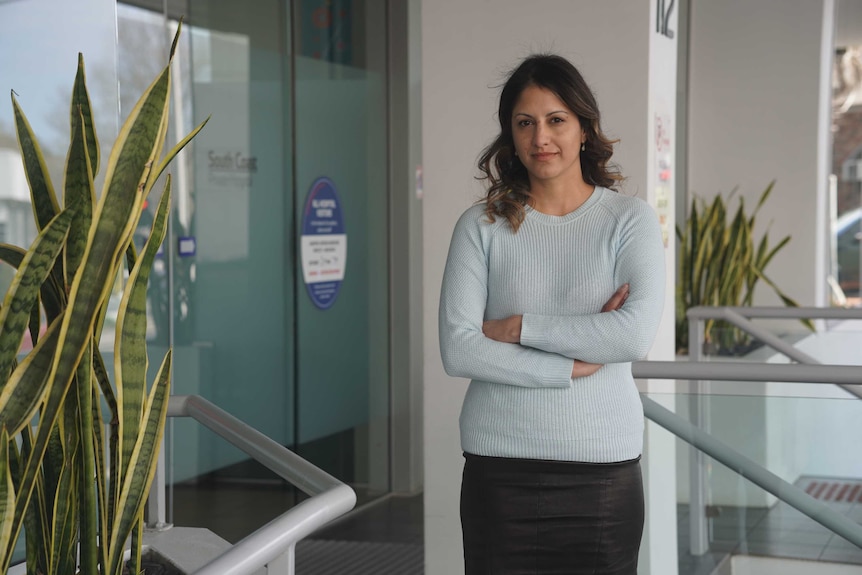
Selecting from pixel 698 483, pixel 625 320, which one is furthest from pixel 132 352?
pixel 698 483

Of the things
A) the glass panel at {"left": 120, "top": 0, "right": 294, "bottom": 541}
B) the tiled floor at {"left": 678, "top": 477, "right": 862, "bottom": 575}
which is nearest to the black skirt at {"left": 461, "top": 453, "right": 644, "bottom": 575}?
the tiled floor at {"left": 678, "top": 477, "right": 862, "bottom": 575}

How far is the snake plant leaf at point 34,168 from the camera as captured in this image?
1622 millimetres

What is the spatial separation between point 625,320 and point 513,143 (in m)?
0.45

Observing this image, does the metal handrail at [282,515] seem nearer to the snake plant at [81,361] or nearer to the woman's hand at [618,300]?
the snake plant at [81,361]

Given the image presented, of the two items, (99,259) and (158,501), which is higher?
(99,259)

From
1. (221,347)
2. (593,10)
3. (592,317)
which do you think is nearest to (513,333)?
(592,317)

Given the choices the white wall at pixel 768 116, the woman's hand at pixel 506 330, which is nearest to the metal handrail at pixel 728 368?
the woman's hand at pixel 506 330

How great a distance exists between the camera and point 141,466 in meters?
1.65

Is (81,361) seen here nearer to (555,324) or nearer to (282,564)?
(282,564)

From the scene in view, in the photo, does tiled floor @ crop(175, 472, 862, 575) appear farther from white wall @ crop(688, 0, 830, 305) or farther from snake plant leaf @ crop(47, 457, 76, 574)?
white wall @ crop(688, 0, 830, 305)

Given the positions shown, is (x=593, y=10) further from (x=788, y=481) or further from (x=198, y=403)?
(x=198, y=403)

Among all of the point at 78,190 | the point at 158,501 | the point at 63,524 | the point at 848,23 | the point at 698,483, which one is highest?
the point at 848,23

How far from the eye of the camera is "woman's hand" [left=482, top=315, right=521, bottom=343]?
6.85ft

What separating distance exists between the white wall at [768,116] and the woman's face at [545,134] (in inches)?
219
